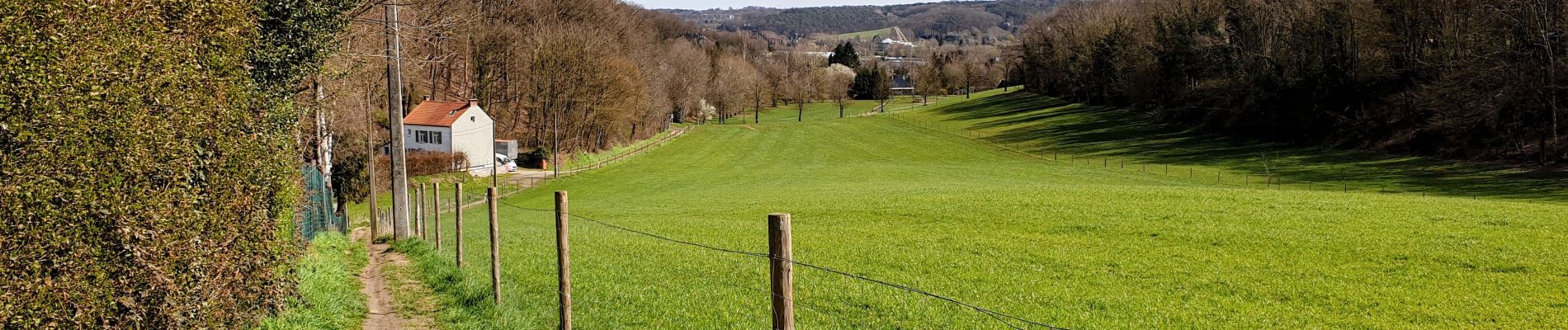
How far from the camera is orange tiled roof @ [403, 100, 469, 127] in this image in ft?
185

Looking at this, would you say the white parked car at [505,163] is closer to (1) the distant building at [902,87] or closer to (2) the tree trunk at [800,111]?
(2) the tree trunk at [800,111]

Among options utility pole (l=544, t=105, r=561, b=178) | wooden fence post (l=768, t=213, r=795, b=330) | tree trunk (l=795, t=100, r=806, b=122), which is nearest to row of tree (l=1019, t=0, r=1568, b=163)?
tree trunk (l=795, t=100, r=806, b=122)

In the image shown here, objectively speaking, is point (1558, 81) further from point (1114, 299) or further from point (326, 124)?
point (326, 124)

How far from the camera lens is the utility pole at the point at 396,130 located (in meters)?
18.1

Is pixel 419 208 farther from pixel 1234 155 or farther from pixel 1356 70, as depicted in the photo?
pixel 1356 70

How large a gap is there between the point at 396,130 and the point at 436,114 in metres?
40.9

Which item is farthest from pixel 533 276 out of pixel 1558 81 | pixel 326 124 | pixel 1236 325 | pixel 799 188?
pixel 1558 81

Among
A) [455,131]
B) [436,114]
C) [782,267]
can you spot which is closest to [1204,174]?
[455,131]

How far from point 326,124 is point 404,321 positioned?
1847 cm

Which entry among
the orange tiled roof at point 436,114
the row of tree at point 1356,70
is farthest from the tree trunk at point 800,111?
the orange tiled roof at point 436,114

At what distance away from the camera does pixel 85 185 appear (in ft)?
19.7

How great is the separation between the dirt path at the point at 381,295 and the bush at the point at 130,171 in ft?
4.28

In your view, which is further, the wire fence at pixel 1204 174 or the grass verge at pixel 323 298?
the wire fence at pixel 1204 174

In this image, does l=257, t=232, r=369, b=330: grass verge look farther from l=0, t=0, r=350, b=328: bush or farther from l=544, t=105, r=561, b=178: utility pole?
l=544, t=105, r=561, b=178: utility pole
